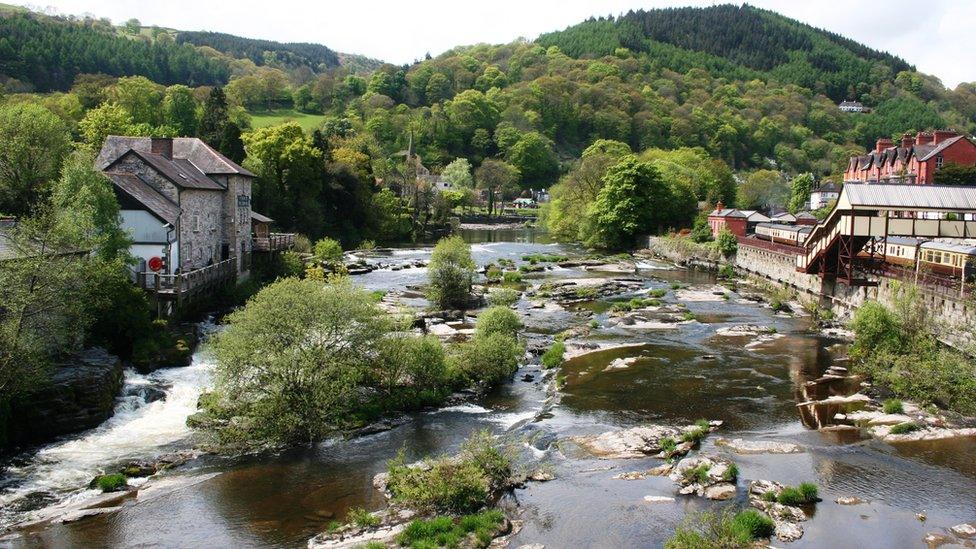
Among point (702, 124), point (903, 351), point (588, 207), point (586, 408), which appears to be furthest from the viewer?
point (702, 124)

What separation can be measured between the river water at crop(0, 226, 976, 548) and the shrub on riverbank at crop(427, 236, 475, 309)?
14192 mm

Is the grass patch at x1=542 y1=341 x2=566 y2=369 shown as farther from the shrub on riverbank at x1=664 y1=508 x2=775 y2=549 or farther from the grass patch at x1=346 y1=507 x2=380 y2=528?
the grass patch at x1=346 y1=507 x2=380 y2=528

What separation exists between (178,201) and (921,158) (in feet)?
237

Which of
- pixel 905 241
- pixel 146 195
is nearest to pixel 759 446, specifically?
pixel 905 241

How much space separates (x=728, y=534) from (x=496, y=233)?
339ft

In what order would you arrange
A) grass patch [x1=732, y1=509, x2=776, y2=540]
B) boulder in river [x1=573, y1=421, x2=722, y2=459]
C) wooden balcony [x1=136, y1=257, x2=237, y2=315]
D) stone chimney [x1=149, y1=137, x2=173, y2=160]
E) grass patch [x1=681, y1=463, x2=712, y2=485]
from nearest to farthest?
1. grass patch [x1=732, y1=509, x2=776, y2=540]
2. grass patch [x1=681, y1=463, x2=712, y2=485]
3. boulder in river [x1=573, y1=421, x2=722, y2=459]
4. wooden balcony [x1=136, y1=257, x2=237, y2=315]
5. stone chimney [x1=149, y1=137, x2=173, y2=160]

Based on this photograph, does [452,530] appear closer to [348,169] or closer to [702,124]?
[348,169]

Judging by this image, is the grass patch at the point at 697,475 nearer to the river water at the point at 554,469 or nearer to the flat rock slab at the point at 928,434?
the river water at the point at 554,469

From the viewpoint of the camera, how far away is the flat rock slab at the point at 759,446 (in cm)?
2438

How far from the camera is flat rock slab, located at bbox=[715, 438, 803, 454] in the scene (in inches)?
960

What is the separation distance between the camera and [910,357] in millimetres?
31406

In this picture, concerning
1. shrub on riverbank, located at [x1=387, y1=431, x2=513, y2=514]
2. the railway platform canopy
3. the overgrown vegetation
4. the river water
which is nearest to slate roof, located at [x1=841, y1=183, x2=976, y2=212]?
the railway platform canopy

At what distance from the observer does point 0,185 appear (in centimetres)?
4409

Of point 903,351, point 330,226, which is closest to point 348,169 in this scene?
point 330,226
